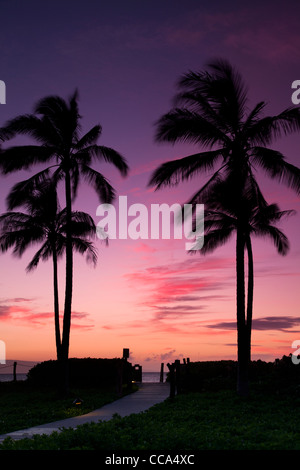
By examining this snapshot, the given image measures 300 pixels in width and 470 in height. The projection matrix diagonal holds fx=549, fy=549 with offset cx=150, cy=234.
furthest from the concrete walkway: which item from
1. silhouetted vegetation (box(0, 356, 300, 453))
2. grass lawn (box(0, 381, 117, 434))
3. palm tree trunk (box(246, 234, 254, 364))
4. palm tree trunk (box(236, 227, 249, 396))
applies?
palm tree trunk (box(246, 234, 254, 364))

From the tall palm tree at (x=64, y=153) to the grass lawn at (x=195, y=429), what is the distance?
8927mm

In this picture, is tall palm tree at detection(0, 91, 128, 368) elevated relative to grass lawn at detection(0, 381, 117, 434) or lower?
elevated

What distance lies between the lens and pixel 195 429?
12.9 meters

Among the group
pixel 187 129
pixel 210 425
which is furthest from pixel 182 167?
pixel 210 425

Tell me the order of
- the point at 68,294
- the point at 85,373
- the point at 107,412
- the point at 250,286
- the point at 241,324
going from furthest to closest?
the point at 85,373 < the point at 250,286 < the point at 68,294 < the point at 241,324 < the point at 107,412

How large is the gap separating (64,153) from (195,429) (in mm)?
16351

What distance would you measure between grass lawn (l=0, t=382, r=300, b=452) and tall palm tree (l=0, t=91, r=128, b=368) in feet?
29.3

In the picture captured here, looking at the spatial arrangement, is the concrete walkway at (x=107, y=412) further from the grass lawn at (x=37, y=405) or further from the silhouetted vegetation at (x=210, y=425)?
the silhouetted vegetation at (x=210, y=425)

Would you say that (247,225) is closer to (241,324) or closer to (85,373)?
(241,324)

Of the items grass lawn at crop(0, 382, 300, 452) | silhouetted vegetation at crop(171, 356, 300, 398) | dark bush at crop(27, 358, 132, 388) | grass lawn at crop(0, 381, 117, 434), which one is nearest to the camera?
grass lawn at crop(0, 382, 300, 452)

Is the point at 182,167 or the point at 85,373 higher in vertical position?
the point at 182,167

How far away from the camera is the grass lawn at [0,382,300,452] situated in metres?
10.0

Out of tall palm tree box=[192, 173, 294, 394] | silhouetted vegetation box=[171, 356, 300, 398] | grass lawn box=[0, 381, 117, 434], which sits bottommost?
grass lawn box=[0, 381, 117, 434]

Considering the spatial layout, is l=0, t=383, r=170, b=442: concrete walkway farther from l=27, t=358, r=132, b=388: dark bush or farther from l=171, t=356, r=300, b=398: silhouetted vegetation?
l=27, t=358, r=132, b=388: dark bush
